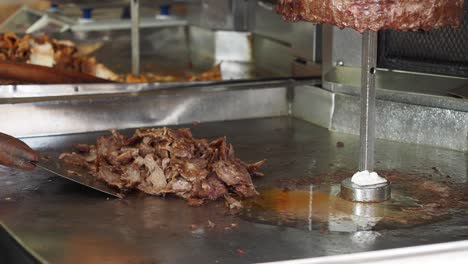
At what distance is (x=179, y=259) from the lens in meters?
1.85

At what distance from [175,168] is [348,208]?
47 cm

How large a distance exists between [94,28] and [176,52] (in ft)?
1.53

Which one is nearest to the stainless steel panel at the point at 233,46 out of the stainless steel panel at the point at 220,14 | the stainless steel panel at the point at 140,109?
the stainless steel panel at the point at 220,14

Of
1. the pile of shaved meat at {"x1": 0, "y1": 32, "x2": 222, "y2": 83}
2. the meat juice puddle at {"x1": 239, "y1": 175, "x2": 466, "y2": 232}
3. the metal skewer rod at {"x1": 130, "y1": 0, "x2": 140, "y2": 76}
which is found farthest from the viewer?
the metal skewer rod at {"x1": 130, "y1": 0, "x2": 140, "y2": 76}

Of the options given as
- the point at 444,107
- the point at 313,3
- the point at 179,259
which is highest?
the point at 313,3

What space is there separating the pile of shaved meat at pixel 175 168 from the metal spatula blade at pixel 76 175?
0.07 ft

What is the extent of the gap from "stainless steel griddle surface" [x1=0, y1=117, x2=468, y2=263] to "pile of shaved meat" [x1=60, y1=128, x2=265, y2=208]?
0.05 meters

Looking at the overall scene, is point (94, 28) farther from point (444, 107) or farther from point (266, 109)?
point (444, 107)

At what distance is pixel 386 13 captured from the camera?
6.56 ft

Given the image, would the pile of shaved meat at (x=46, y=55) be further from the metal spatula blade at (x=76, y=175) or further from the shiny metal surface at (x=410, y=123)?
the metal spatula blade at (x=76, y=175)

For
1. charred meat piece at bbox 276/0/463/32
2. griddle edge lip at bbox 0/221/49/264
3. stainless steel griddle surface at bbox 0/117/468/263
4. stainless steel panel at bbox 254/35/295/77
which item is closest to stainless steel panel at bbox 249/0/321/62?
stainless steel panel at bbox 254/35/295/77

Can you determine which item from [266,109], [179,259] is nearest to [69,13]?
[266,109]

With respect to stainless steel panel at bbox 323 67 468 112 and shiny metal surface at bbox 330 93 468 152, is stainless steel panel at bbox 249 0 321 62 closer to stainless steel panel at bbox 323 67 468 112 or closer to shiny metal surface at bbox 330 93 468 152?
stainless steel panel at bbox 323 67 468 112

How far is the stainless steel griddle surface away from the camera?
6.20ft
